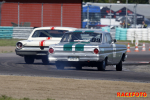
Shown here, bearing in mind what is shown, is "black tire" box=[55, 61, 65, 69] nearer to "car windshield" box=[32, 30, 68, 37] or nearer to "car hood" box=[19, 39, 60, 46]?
"car hood" box=[19, 39, 60, 46]

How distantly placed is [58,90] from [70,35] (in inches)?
179

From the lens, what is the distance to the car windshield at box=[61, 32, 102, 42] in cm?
1136

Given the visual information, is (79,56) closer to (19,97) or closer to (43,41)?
(43,41)

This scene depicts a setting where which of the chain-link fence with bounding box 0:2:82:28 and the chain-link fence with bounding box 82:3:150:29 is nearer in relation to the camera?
the chain-link fence with bounding box 82:3:150:29

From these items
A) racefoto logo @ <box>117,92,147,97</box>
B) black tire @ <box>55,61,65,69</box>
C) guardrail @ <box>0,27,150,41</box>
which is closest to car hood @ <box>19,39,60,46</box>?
black tire @ <box>55,61,65,69</box>

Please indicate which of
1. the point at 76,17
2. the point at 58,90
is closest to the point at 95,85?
the point at 58,90

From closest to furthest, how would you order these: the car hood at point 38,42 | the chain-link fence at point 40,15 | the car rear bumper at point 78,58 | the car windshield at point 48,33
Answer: the car rear bumper at point 78,58 < the car hood at point 38,42 < the car windshield at point 48,33 < the chain-link fence at point 40,15

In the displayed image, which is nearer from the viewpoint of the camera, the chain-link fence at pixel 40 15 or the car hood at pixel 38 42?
the car hood at pixel 38 42

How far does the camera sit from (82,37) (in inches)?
457

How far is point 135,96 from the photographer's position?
689 cm

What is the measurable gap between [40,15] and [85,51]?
2426 cm

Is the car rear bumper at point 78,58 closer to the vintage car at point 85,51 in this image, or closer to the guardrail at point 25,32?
the vintage car at point 85,51

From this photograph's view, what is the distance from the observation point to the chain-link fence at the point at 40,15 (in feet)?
108

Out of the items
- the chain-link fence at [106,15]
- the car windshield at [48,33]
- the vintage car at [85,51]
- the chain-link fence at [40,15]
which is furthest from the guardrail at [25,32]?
the vintage car at [85,51]
